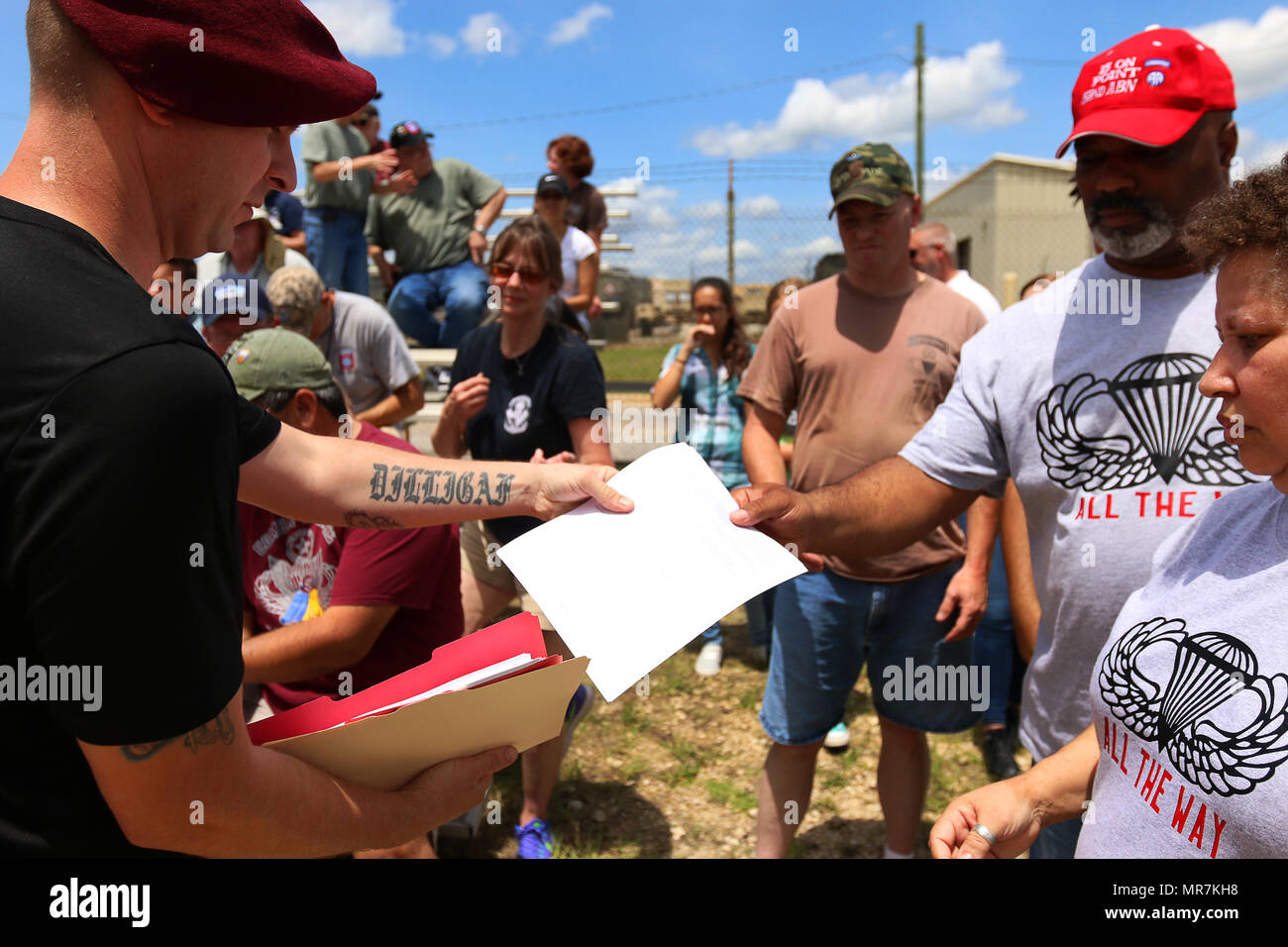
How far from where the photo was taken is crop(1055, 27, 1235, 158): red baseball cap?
202 cm

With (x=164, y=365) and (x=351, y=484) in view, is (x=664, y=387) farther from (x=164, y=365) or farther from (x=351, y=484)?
(x=164, y=365)

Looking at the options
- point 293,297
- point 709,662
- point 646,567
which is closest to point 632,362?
point 709,662

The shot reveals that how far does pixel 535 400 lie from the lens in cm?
357

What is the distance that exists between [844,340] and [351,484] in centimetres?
203

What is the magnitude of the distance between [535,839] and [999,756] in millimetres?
2326

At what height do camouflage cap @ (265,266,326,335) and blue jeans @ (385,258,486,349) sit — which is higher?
blue jeans @ (385,258,486,349)

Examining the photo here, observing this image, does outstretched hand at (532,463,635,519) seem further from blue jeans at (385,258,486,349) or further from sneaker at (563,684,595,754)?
blue jeans at (385,258,486,349)

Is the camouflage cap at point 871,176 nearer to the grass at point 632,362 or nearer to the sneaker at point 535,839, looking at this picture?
the sneaker at point 535,839

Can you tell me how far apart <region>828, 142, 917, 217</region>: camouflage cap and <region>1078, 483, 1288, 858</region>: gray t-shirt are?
2.04m

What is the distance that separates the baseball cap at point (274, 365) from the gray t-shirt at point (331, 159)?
3561 mm

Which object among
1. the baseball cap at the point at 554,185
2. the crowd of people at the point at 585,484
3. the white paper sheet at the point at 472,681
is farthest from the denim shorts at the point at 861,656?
the baseball cap at the point at 554,185

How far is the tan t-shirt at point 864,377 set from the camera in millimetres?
3111

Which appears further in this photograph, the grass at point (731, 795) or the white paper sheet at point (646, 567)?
the grass at point (731, 795)

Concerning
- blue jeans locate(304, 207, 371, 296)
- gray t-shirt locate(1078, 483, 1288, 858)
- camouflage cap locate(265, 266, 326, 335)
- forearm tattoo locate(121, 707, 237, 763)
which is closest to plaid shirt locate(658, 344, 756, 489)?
camouflage cap locate(265, 266, 326, 335)
